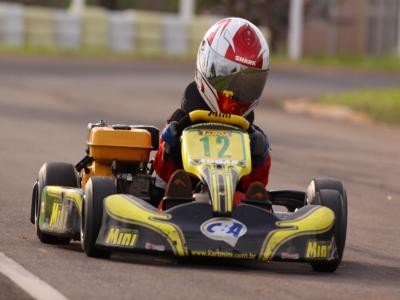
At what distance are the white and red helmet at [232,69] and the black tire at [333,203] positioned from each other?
649mm

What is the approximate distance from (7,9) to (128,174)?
24074 mm

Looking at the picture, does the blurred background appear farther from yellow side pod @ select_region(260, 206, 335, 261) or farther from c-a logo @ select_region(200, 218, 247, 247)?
c-a logo @ select_region(200, 218, 247, 247)

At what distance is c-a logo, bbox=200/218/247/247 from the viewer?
696cm

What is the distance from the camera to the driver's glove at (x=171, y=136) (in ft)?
25.2

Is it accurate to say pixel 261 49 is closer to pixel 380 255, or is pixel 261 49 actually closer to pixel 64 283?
pixel 380 255

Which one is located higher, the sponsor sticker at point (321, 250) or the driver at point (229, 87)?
the driver at point (229, 87)

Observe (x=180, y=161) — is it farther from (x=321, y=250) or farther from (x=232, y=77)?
(x=321, y=250)

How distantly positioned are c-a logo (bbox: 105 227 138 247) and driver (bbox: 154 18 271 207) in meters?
0.81

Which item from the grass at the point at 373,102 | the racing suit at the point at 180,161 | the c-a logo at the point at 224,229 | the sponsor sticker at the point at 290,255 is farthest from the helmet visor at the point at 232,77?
the grass at the point at 373,102

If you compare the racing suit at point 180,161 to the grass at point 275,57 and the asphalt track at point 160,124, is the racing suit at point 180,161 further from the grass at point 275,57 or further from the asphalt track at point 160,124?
the grass at point 275,57

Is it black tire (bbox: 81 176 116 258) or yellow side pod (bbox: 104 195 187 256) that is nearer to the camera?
yellow side pod (bbox: 104 195 187 256)

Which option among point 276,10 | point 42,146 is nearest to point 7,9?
point 276,10

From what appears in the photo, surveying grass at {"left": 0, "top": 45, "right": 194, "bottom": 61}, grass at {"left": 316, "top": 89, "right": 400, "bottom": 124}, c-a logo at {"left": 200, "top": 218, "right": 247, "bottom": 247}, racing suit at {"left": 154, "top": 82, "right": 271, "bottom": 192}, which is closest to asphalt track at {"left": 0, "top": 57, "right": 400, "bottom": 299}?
c-a logo at {"left": 200, "top": 218, "right": 247, "bottom": 247}

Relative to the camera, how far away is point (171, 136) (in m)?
7.70
